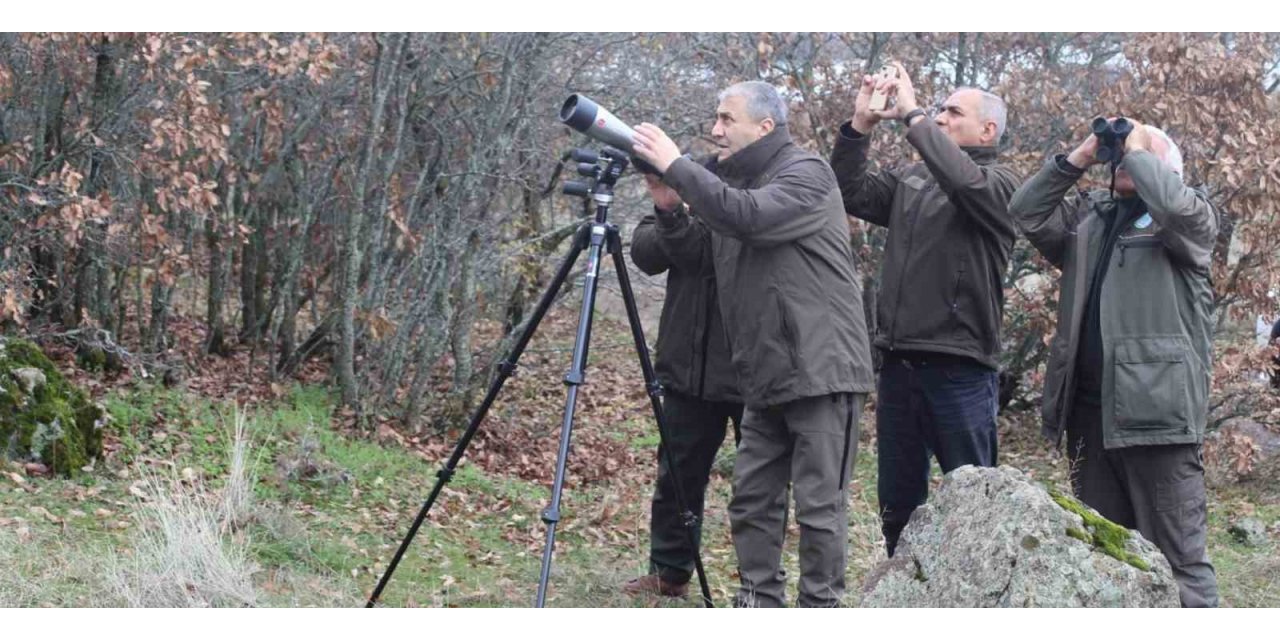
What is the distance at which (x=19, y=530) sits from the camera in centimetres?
511

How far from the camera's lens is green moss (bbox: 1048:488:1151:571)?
3.64m

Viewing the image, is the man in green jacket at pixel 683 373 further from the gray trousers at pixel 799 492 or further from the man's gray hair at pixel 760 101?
the man's gray hair at pixel 760 101

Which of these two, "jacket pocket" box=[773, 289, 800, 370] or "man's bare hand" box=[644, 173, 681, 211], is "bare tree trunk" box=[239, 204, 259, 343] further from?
"jacket pocket" box=[773, 289, 800, 370]

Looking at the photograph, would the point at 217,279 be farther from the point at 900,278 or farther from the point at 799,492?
the point at 799,492

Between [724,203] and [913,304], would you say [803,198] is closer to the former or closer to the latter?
[724,203]

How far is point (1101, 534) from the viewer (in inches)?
146

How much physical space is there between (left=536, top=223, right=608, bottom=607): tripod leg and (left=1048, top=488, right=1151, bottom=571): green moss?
1441 millimetres

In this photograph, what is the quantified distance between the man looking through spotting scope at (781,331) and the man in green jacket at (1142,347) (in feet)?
2.25

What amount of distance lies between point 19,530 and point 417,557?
1.54 meters

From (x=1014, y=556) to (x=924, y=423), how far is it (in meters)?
1.10

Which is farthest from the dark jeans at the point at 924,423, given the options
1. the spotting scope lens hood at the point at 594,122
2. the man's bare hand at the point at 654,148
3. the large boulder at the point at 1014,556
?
the spotting scope lens hood at the point at 594,122

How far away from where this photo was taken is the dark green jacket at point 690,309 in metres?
4.76

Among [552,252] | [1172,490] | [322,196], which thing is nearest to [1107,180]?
[552,252]

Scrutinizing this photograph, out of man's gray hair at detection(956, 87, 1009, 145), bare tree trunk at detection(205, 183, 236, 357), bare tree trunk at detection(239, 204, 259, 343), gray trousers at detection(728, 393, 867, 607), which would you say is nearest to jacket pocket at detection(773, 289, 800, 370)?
gray trousers at detection(728, 393, 867, 607)
